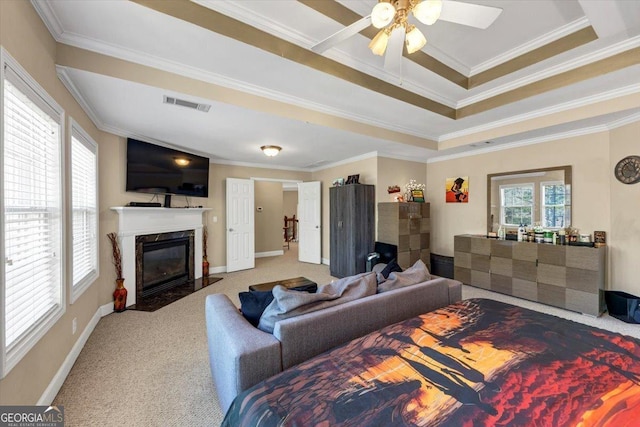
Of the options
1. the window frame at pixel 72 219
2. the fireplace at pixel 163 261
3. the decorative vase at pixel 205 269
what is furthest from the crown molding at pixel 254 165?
the window frame at pixel 72 219

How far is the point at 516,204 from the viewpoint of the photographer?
436cm

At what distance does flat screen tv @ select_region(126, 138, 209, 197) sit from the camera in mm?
3826

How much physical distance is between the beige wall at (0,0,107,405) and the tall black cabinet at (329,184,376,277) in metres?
3.81

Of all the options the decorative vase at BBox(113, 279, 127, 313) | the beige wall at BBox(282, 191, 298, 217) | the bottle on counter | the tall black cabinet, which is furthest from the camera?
the beige wall at BBox(282, 191, 298, 217)

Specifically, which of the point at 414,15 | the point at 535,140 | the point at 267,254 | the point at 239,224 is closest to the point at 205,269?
the point at 239,224

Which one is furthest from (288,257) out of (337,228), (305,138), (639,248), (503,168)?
(639,248)

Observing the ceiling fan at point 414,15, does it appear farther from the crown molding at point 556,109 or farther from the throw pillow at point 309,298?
the crown molding at point 556,109

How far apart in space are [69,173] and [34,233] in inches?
33.1

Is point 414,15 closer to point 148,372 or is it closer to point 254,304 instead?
point 254,304

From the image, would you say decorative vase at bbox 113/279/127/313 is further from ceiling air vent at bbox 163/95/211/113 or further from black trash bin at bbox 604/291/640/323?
Result: black trash bin at bbox 604/291/640/323

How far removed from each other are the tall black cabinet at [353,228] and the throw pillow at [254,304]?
3221 millimetres

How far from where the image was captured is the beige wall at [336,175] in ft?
17.0

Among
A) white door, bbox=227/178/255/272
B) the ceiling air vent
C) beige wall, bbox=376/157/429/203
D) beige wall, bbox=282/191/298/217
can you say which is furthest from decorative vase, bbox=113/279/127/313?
beige wall, bbox=282/191/298/217

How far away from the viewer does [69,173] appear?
7.68ft
